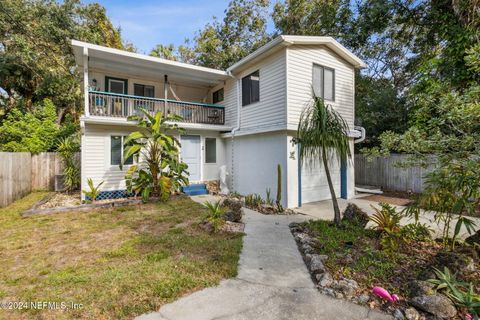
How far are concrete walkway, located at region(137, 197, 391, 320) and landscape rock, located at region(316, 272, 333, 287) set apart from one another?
0.13m

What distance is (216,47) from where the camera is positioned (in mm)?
17359

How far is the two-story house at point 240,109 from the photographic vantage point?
8.02 m

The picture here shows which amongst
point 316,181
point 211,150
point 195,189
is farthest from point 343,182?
point 195,189

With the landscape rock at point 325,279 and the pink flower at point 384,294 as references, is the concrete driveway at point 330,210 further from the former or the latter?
the pink flower at point 384,294

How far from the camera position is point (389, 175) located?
439 inches

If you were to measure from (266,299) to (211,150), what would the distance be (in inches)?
342

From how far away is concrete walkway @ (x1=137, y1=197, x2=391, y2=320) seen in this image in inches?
105

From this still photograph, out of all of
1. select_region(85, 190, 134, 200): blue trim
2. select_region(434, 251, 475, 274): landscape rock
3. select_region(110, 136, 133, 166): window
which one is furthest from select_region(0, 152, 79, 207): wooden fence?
select_region(434, 251, 475, 274): landscape rock

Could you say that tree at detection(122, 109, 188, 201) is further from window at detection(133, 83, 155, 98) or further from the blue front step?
window at detection(133, 83, 155, 98)

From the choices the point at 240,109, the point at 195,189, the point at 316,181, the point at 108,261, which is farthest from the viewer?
the point at 195,189

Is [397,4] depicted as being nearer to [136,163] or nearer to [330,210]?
[330,210]

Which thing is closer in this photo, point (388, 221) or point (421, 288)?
point (421, 288)

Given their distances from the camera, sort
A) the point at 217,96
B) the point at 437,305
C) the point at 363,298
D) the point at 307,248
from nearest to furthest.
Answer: the point at 437,305, the point at 363,298, the point at 307,248, the point at 217,96

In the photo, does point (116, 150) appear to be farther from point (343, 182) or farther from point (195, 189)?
point (343, 182)
